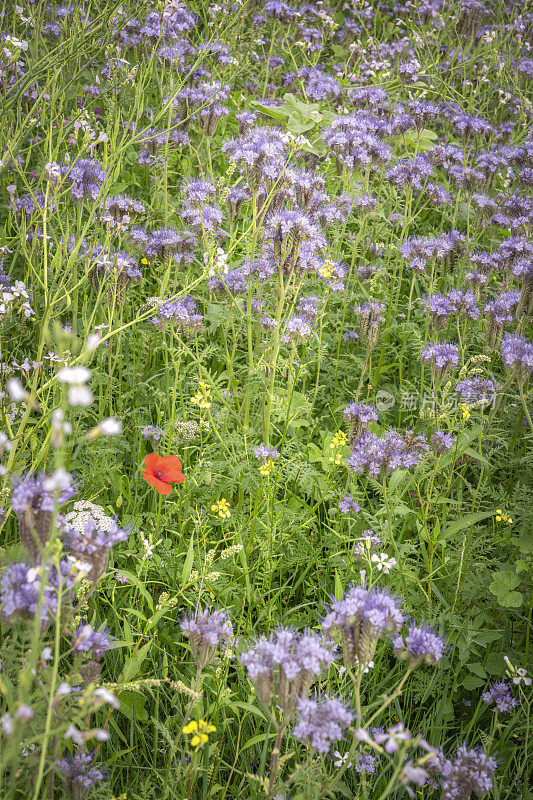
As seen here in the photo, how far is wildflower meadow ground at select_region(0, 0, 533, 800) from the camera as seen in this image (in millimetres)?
1734

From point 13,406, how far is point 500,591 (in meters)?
2.11

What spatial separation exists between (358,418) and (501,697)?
1.28m

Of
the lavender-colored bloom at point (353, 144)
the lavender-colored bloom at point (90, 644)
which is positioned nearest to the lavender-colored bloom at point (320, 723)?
the lavender-colored bloom at point (90, 644)

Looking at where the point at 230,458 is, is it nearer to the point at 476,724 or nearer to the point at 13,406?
the point at 13,406

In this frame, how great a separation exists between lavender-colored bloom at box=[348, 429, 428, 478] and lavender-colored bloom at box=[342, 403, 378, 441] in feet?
0.63

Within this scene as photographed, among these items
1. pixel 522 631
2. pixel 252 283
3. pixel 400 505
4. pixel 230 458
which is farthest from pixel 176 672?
pixel 252 283

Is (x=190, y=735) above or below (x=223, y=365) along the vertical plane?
below

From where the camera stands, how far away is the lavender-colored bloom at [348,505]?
293cm

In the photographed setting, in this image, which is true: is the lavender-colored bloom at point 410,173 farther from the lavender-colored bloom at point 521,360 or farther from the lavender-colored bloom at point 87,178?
the lavender-colored bloom at point 87,178

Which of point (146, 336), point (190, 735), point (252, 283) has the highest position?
point (252, 283)

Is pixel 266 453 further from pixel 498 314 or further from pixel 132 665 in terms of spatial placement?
pixel 498 314

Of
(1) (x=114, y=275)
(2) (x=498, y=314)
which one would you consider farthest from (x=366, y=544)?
(1) (x=114, y=275)

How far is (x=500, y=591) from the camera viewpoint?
105 inches

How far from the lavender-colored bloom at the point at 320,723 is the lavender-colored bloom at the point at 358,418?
1583mm
